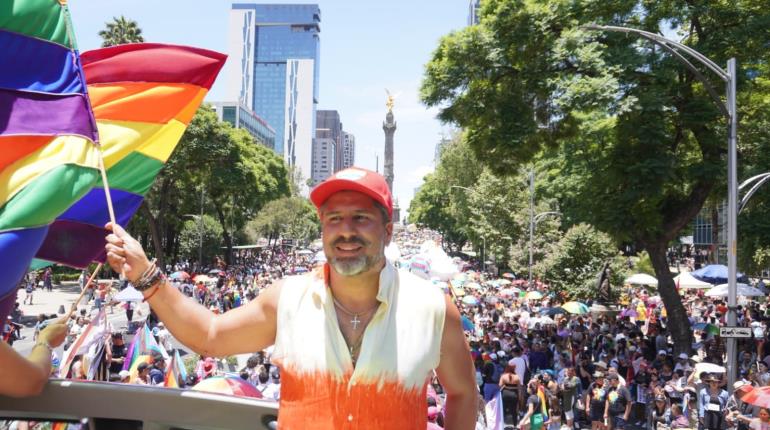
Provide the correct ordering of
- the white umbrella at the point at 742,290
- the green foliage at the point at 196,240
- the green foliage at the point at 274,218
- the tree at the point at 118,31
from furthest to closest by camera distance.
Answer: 1. the green foliage at the point at 274,218
2. the green foliage at the point at 196,240
3. the tree at the point at 118,31
4. the white umbrella at the point at 742,290

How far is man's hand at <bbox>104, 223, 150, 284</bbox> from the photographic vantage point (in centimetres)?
245

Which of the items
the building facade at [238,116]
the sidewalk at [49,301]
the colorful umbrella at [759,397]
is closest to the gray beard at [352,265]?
the colorful umbrella at [759,397]

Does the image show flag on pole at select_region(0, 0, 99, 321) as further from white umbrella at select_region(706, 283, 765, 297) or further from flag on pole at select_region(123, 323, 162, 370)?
white umbrella at select_region(706, 283, 765, 297)

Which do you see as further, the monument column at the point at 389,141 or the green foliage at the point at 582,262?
the monument column at the point at 389,141

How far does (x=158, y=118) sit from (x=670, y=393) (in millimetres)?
10163

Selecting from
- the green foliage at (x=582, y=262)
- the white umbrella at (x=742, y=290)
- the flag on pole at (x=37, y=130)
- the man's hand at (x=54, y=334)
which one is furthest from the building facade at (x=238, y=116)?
the man's hand at (x=54, y=334)

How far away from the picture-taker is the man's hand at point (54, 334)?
8.68 ft

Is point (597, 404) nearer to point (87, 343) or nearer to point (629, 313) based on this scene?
point (87, 343)

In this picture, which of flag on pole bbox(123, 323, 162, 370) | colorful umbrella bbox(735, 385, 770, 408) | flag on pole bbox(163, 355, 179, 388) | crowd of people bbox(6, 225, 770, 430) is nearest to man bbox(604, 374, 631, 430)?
crowd of people bbox(6, 225, 770, 430)

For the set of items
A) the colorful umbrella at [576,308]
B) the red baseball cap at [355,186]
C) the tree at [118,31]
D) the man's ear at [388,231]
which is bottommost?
the colorful umbrella at [576,308]

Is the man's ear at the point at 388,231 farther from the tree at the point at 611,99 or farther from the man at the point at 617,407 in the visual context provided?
the tree at the point at 611,99

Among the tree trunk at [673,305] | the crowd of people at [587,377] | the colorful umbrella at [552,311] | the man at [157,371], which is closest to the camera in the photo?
the crowd of people at [587,377]

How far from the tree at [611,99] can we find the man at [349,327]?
13.2 meters

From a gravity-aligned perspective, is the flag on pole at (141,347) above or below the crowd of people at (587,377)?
above
